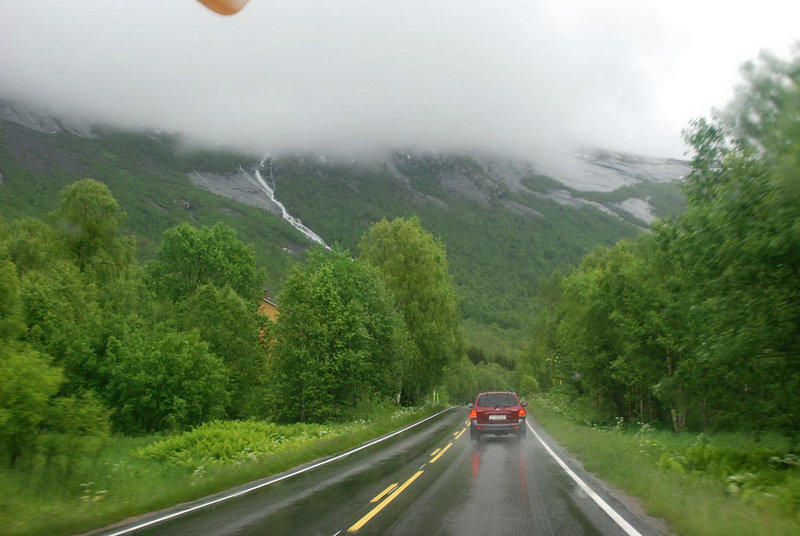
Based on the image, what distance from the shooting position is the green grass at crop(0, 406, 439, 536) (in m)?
8.52

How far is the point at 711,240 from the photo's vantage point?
38.4 feet

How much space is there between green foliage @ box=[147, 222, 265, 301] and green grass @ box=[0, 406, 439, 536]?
23991 millimetres

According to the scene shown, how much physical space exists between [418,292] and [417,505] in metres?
35.1

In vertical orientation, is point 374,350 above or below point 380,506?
above

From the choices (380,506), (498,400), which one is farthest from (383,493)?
(498,400)

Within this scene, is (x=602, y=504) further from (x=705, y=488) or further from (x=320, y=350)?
(x=320, y=350)

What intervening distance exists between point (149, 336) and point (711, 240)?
28.6m

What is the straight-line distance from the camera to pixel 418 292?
44.2m

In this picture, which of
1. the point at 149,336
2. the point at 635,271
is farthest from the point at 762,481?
the point at 149,336

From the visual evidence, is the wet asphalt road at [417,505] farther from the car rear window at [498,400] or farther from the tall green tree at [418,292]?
the tall green tree at [418,292]

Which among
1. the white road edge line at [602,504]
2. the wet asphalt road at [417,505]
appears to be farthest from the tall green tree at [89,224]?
the white road edge line at [602,504]

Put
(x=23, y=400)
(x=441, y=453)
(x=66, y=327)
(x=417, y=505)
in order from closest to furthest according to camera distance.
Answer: (x=417, y=505) < (x=23, y=400) < (x=441, y=453) < (x=66, y=327)

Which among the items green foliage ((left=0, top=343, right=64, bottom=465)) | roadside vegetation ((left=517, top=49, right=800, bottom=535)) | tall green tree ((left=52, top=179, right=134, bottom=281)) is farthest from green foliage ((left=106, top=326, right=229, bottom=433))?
roadside vegetation ((left=517, top=49, right=800, bottom=535))

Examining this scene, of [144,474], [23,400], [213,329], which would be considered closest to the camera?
[23,400]
